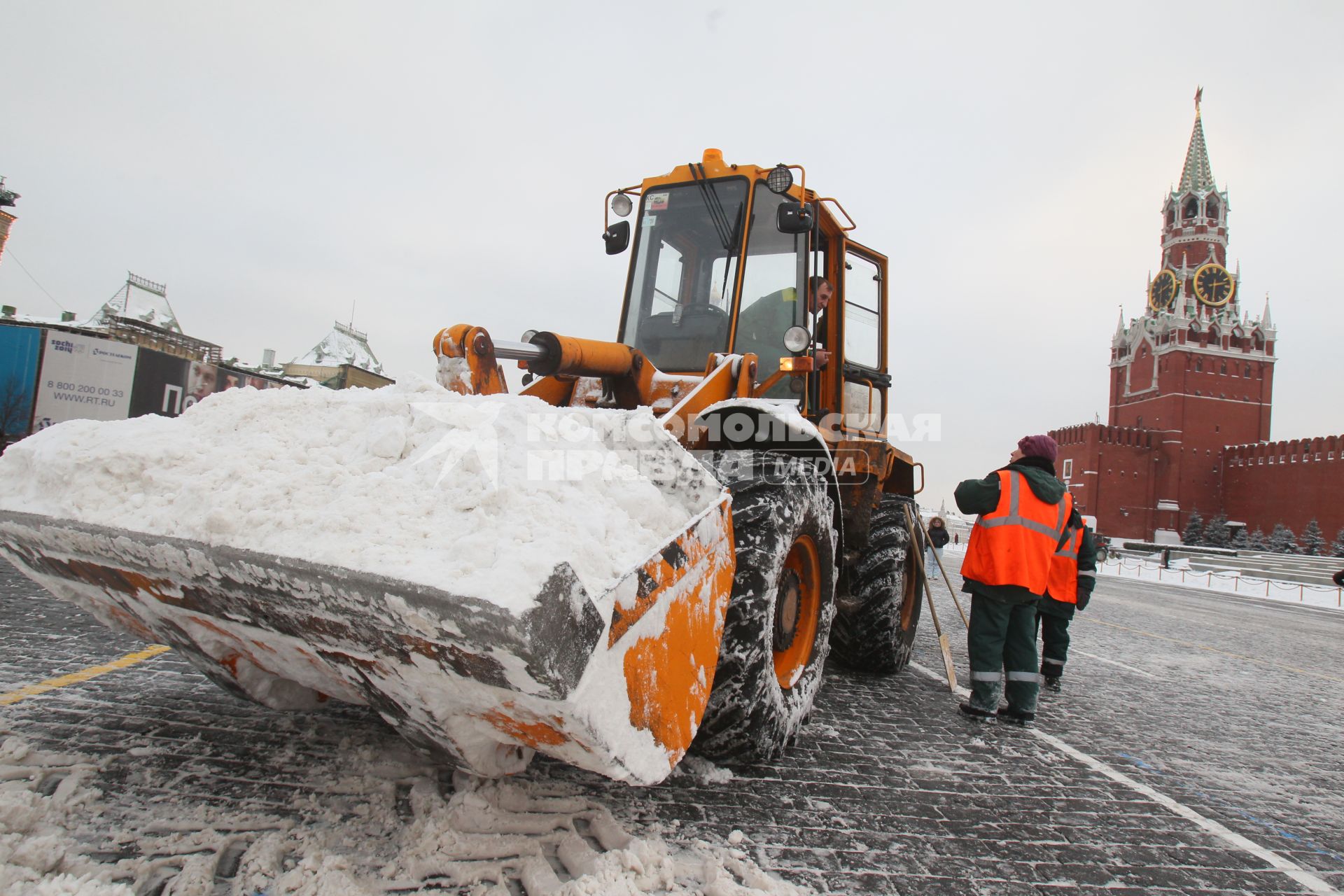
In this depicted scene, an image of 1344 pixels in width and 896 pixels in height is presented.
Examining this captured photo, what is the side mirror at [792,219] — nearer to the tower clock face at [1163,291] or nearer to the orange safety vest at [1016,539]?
the orange safety vest at [1016,539]

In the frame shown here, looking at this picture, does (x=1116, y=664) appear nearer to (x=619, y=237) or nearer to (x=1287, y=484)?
(x=619, y=237)

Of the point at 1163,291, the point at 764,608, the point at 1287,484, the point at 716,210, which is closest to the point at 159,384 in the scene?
the point at 716,210

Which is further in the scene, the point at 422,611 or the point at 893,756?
the point at 893,756

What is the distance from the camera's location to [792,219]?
4102 mm

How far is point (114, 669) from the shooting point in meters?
3.91

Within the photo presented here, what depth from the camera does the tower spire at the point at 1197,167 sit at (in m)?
72.3

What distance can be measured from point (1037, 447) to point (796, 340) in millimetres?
1904

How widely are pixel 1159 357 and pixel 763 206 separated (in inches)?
2967

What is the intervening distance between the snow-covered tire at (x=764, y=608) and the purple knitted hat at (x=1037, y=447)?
208cm

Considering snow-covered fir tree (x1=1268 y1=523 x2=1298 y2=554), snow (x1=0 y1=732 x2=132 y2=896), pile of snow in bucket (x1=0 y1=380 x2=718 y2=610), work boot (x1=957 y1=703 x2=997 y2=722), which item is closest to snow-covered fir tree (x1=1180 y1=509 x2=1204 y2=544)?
snow-covered fir tree (x1=1268 y1=523 x2=1298 y2=554)

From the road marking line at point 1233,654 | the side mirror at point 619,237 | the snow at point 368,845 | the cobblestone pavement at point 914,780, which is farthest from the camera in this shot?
the road marking line at point 1233,654

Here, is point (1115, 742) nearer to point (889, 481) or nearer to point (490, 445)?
point (889, 481)

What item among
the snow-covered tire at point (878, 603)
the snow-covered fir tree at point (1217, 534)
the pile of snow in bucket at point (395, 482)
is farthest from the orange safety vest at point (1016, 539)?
the snow-covered fir tree at point (1217, 534)

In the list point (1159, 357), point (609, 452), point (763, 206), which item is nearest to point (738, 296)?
point (763, 206)
